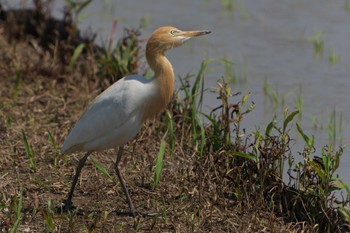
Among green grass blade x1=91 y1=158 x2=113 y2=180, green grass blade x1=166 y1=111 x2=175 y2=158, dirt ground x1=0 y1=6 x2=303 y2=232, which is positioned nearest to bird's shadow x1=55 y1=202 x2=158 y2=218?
dirt ground x1=0 y1=6 x2=303 y2=232

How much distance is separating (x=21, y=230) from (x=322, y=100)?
2.89 meters

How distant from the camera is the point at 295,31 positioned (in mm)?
8969

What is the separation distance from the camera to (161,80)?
5.61 m

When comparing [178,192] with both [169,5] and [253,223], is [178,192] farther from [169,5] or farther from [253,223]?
[169,5]

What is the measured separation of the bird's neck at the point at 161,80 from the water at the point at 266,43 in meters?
1.36

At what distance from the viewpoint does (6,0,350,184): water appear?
24.3 ft

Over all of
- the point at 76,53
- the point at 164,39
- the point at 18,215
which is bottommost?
the point at 18,215

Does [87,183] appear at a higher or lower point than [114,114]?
lower

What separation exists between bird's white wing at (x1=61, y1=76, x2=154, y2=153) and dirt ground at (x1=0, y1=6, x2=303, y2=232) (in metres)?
0.36

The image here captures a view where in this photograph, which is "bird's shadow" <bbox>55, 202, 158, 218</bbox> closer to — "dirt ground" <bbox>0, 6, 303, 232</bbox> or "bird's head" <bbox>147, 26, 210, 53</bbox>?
"dirt ground" <bbox>0, 6, 303, 232</bbox>

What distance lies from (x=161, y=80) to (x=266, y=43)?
326 centimetres

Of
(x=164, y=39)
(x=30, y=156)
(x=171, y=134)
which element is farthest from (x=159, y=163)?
(x=30, y=156)

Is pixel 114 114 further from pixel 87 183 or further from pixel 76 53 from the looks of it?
pixel 76 53

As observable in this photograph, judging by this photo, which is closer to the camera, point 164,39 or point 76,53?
point 164,39
